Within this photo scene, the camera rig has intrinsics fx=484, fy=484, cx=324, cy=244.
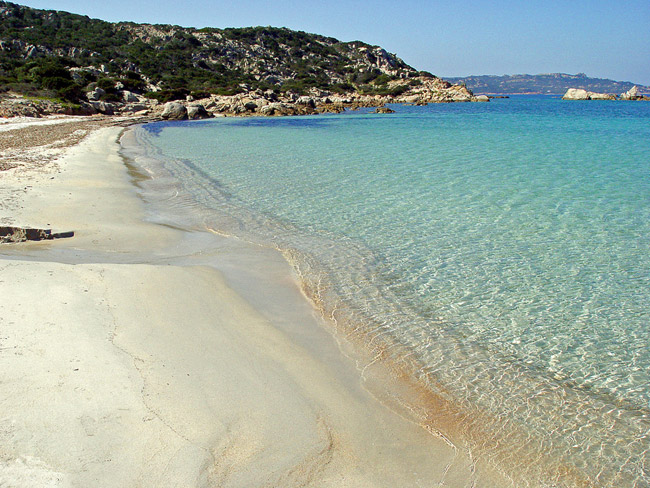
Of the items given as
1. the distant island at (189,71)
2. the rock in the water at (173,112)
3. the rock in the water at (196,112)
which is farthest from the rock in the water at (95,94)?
the rock in the water at (196,112)

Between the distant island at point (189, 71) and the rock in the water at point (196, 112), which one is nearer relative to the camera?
the distant island at point (189, 71)

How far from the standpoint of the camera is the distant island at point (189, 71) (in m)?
47.0

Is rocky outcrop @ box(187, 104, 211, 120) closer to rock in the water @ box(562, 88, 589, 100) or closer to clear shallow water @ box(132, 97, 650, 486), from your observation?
clear shallow water @ box(132, 97, 650, 486)

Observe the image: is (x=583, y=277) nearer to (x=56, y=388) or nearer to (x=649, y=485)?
(x=649, y=485)

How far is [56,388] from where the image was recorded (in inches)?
153

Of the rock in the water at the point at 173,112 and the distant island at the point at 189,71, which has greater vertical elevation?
the distant island at the point at 189,71

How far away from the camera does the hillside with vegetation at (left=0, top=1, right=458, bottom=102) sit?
2055 inches

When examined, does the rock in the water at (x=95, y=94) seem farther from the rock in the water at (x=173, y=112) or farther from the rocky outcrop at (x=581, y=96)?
the rocky outcrop at (x=581, y=96)

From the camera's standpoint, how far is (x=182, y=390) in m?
4.21

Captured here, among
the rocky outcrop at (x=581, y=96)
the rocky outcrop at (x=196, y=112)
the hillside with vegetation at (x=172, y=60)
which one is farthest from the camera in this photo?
the rocky outcrop at (x=581, y=96)

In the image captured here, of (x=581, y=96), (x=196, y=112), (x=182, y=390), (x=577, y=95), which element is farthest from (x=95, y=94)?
(x=577, y=95)

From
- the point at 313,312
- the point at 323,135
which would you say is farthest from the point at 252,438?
the point at 323,135

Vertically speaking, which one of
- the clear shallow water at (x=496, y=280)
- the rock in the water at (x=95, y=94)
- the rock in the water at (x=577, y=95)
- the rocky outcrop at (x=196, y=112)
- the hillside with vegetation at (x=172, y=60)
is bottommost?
the clear shallow water at (x=496, y=280)

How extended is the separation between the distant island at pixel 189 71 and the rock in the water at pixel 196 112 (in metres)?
0.17
